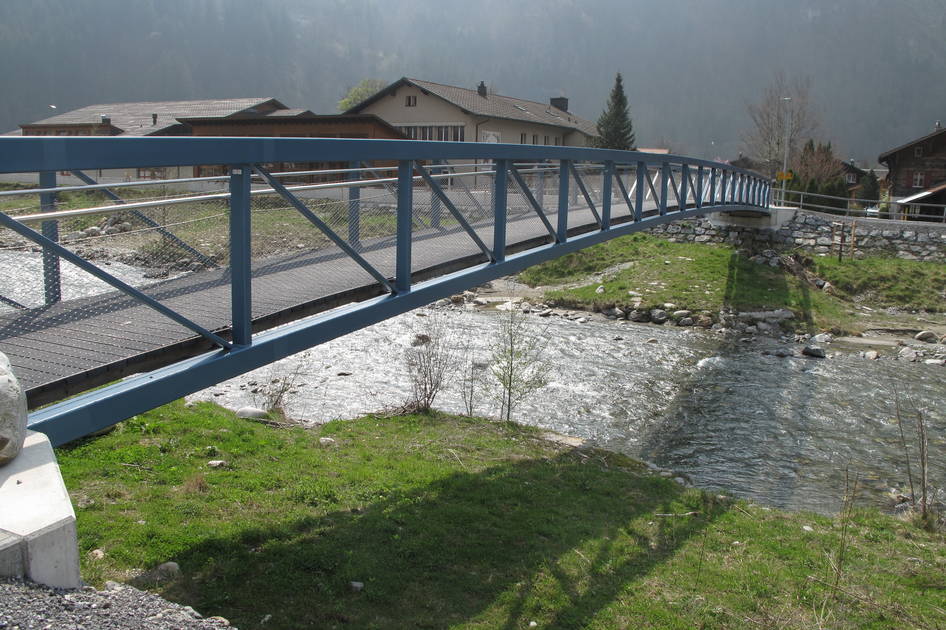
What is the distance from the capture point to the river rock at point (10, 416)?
3.90 meters

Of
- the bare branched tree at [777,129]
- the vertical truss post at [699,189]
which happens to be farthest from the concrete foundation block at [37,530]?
the bare branched tree at [777,129]

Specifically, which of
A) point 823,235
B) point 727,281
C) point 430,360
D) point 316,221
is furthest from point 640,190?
point 823,235

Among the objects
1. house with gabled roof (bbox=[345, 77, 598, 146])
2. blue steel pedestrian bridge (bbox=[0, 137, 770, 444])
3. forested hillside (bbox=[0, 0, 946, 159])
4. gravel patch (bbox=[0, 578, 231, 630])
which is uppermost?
forested hillside (bbox=[0, 0, 946, 159])

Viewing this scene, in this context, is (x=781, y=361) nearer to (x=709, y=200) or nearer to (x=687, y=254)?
(x=709, y=200)

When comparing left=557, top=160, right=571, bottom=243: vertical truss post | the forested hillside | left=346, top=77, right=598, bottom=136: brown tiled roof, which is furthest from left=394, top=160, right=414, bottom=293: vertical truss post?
the forested hillside

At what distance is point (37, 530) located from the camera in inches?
141

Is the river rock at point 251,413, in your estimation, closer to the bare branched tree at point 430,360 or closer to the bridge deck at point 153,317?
the bare branched tree at point 430,360

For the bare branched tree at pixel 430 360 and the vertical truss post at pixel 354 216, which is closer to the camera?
the vertical truss post at pixel 354 216

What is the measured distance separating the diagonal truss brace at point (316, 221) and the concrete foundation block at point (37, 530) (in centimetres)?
264

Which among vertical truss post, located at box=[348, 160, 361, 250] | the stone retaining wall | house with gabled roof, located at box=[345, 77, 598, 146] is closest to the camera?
vertical truss post, located at box=[348, 160, 361, 250]

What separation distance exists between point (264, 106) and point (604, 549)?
43984mm

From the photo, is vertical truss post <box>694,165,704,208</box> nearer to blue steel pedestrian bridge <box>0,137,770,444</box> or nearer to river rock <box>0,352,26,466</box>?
blue steel pedestrian bridge <box>0,137,770,444</box>

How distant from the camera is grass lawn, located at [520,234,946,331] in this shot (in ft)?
79.0

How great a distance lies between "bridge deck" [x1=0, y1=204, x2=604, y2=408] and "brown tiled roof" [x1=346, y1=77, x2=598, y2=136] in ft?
118
